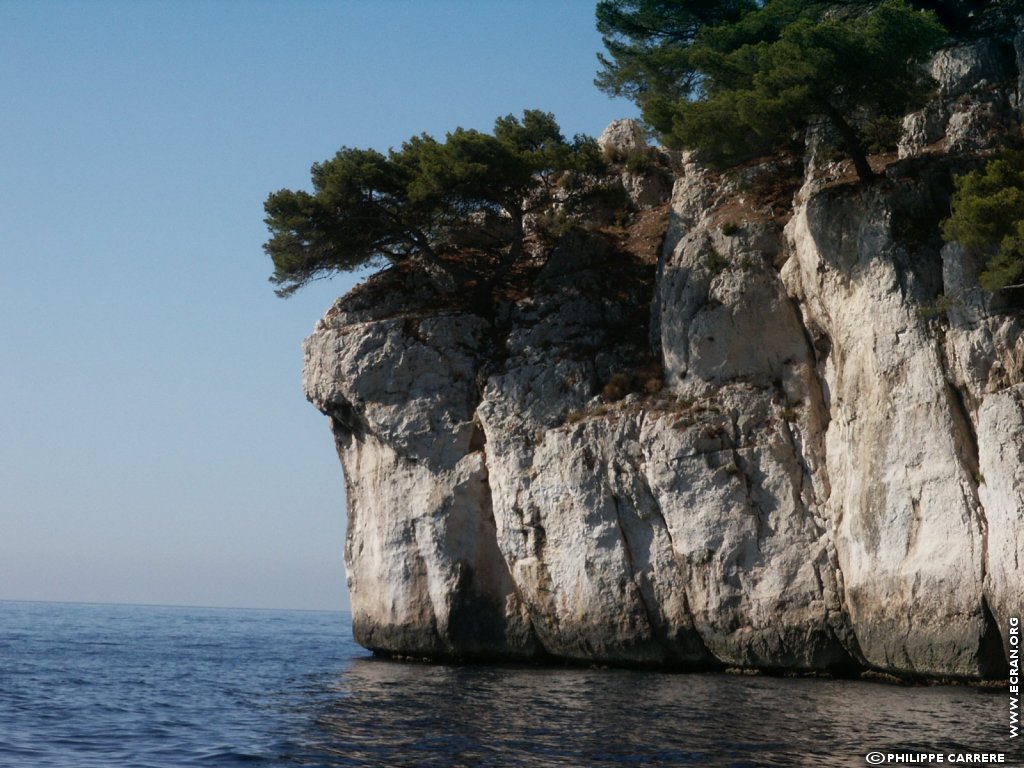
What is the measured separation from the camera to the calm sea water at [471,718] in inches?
722

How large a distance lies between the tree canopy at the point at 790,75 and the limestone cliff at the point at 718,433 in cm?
180

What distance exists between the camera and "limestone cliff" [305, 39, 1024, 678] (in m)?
25.2

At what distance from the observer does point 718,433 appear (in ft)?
99.1

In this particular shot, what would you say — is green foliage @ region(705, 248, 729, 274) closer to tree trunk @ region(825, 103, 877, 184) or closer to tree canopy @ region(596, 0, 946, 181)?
tree canopy @ region(596, 0, 946, 181)

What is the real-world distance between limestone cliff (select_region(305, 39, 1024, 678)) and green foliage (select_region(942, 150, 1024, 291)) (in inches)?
30.6

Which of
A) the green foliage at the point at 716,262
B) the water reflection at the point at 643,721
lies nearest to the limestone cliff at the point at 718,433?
the green foliage at the point at 716,262

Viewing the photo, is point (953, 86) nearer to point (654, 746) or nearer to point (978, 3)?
point (978, 3)

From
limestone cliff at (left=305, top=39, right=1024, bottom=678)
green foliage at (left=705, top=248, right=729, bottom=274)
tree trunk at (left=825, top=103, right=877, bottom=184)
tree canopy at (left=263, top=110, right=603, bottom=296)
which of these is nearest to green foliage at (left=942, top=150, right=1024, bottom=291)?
limestone cliff at (left=305, top=39, right=1024, bottom=678)

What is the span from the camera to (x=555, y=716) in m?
22.4

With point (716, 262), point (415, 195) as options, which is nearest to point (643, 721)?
point (716, 262)

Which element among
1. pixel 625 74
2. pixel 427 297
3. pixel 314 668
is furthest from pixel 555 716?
pixel 625 74

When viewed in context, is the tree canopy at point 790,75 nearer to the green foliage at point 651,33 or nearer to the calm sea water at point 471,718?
the green foliage at point 651,33

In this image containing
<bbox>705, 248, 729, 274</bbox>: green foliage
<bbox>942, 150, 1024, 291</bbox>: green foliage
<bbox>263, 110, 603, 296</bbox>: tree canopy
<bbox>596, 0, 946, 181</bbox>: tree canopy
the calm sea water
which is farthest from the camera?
<bbox>263, 110, 603, 296</bbox>: tree canopy

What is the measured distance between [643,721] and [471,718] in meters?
3.35
